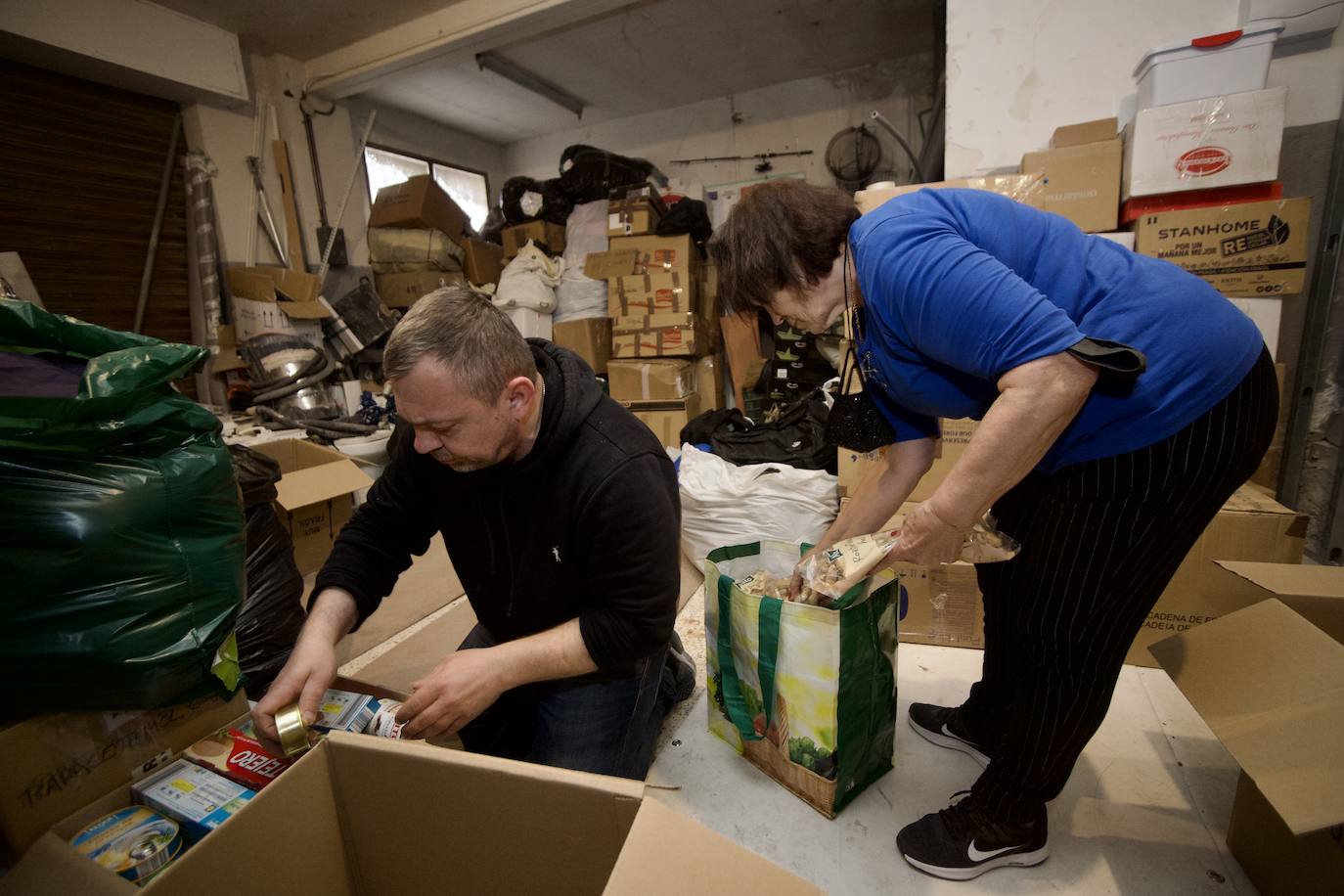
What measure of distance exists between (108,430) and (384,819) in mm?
673

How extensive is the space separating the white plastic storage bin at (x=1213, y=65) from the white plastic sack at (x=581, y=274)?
2.89m

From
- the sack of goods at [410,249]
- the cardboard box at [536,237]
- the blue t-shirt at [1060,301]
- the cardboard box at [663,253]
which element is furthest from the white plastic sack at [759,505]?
the sack of goods at [410,249]

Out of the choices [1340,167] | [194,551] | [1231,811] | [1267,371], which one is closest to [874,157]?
[1340,167]

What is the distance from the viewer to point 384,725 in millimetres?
945

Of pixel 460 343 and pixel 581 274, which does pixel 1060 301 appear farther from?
pixel 581 274

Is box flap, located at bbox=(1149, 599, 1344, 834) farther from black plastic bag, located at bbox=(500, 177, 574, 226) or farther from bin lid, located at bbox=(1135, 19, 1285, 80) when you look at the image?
black plastic bag, located at bbox=(500, 177, 574, 226)

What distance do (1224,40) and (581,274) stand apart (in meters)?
3.19

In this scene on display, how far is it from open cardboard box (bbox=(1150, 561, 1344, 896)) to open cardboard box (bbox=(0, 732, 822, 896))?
2.46 ft

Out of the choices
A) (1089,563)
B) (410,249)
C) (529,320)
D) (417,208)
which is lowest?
(1089,563)

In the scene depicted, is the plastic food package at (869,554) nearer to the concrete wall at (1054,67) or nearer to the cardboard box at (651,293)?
the concrete wall at (1054,67)

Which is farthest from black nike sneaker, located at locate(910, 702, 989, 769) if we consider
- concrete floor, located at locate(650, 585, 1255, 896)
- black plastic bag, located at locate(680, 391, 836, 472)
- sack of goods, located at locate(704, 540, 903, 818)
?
black plastic bag, located at locate(680, 391, 836, 472)

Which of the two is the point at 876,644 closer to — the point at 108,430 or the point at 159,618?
the point at 159,618

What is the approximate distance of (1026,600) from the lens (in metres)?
1.02

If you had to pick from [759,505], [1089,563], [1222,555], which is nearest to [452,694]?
[1089,563]
